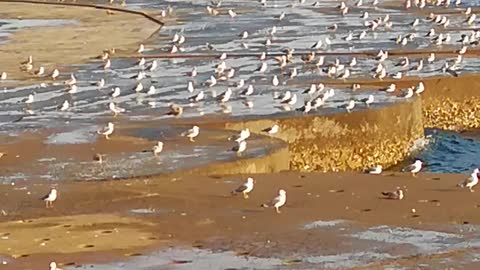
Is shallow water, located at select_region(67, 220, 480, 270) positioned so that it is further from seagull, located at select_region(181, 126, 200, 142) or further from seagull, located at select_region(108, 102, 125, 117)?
seagull, located at select_region(108, 102, 125, 117)

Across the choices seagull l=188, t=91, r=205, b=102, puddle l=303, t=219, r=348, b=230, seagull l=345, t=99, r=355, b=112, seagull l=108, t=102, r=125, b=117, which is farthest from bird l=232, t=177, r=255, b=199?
seagull l=188, t=91, r=205, b=102

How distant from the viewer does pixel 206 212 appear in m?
17.1

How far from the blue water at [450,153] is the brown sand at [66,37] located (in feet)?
33.5

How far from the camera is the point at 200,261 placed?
14461 mm

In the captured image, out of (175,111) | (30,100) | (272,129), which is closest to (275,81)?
(175,111)

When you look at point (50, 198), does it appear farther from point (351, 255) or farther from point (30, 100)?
point (30, 100)

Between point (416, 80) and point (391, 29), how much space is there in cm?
1124

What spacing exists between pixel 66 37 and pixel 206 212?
25546 mm

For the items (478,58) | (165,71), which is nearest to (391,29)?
(478,58)

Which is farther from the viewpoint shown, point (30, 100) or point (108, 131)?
point (30, 100)

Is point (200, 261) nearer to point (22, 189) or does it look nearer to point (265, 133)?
point (22, 189)

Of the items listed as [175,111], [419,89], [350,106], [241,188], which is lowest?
[419,89]

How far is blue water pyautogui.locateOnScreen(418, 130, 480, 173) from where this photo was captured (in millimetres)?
25766

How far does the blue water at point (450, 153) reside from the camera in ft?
84.5
